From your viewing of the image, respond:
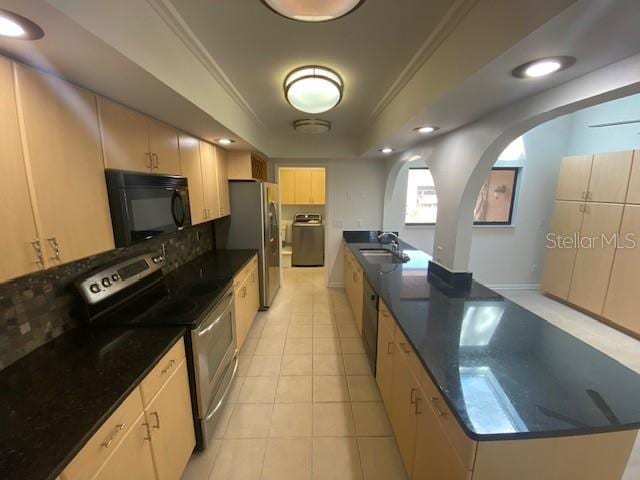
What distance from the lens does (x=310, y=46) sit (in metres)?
1.49

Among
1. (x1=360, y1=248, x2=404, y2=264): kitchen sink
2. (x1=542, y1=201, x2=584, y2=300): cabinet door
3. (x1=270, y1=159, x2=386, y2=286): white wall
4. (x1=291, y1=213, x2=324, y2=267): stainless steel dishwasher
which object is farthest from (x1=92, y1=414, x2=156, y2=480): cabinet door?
(x1=542, y1=201, x2=584, y2=300): cabinet door

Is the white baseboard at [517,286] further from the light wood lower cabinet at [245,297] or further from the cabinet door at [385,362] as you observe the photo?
the light wood lower cabinet at [245,297]

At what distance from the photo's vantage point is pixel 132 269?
1806mm

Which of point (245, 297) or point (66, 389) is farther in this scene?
point (245, 297)

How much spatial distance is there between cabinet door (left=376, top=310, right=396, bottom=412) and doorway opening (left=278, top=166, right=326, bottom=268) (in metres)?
3.81

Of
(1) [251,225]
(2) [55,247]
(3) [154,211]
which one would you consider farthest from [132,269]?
(1) [251,225]

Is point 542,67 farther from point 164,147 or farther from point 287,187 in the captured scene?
point 287,187

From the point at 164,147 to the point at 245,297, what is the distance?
163cm

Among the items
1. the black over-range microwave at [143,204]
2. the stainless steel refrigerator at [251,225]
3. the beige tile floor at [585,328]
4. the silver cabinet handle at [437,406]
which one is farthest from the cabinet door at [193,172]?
the beige tile floor at [585,328]

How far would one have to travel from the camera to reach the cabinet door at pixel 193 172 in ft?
7.11

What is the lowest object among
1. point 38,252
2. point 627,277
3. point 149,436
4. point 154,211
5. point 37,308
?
point 149,436

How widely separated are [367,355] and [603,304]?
311 centimetres

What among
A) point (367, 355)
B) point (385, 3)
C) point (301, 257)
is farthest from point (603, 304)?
point (301, 257)

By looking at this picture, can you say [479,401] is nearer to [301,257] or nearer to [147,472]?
[147,472]
